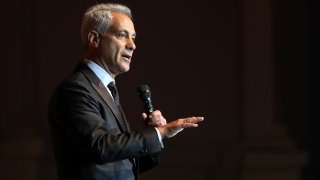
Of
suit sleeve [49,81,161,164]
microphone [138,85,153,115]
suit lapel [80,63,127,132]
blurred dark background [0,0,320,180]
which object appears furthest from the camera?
blurred dark background [0,0,320,180]

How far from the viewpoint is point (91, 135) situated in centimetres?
196

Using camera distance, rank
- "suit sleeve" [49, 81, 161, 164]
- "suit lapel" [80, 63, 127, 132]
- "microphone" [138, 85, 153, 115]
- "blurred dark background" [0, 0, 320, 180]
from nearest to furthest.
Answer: "suit sleeve" [49, 81, 161, 164] < "suit lapel" [80, 63, 127, 132] < "microphone" [138, 85, 153, 115] < "blurred dark background" [0, 0, 320, 180]

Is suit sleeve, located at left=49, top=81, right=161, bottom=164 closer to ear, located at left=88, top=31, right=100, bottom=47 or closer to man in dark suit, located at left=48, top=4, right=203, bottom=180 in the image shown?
man in dark suit, located at left=48, top=4, right=203, bottom=180

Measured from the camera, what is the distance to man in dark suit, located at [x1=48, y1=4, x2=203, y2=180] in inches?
77.7

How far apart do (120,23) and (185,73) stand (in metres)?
2.85

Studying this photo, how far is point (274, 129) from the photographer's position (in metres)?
4.87

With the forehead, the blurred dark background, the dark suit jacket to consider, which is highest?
the forehead

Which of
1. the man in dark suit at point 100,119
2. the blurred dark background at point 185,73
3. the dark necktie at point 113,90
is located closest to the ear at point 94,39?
the man in dark suit at point 100,119

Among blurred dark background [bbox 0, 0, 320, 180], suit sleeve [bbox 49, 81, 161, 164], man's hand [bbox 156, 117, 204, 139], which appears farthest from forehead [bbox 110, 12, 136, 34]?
blurred dark background [bbox 0, 0, 320, 180]

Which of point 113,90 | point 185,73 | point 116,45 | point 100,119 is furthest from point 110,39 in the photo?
point 185,73

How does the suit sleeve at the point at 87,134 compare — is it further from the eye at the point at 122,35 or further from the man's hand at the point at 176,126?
the eye at the point at 122,35

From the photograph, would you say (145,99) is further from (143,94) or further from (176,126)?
(176,126)

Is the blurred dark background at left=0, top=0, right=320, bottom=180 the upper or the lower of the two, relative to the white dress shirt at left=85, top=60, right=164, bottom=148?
lower

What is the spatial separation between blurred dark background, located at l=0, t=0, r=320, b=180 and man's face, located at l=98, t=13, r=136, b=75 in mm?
2763
